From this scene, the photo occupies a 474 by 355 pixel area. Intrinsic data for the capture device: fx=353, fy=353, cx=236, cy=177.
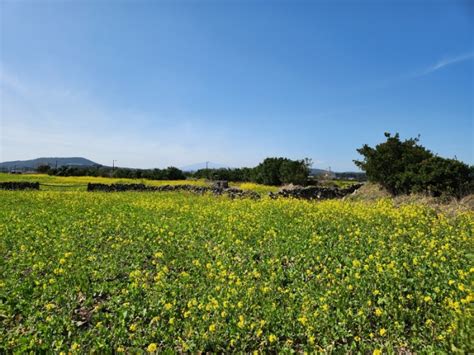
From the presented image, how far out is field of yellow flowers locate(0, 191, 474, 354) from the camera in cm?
421

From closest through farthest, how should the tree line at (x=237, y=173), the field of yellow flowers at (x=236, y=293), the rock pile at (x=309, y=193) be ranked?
the field of yellow flowers at (x=236, y=293)
the rock pile at (x=309, y=193)
the tree line at (x=237, y=173)

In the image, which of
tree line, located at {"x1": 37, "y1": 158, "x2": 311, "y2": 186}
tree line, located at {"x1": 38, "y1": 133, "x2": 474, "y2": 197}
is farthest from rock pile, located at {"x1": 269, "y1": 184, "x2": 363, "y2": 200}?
tree line, located at {"x1": 37, "y1": 158, "x2": 311, "y2": 186}

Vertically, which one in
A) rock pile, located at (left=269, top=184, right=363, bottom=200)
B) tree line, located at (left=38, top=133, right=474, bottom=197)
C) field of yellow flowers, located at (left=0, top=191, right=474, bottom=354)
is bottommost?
field of yellow flowers, located at (left=0, top=191, right=474, bottom=354)

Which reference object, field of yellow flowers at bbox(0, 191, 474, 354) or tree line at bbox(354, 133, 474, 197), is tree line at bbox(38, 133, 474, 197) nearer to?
tree line at bbox(354, 133, 474, 197)

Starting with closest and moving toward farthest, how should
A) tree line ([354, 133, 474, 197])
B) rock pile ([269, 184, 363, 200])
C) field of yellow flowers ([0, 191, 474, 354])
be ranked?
field of yellow flowers ([0, 191, 474, 354])
tree line ([354, 133, 474, 197])
rock pile ([269, 184, 363, 200])

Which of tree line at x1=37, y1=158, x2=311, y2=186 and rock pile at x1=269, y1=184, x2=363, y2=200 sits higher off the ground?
tree line at x1=37, y1=158, x2=311, y2=186

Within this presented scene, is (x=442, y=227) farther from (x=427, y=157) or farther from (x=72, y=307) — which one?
(x=427, y=157)

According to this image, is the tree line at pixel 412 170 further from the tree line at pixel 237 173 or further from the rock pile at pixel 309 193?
the tree line at pixel 237 173

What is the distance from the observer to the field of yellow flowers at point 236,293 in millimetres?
4211

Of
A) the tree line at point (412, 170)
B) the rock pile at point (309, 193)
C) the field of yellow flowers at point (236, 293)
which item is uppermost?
the tree line at point (412, 170)

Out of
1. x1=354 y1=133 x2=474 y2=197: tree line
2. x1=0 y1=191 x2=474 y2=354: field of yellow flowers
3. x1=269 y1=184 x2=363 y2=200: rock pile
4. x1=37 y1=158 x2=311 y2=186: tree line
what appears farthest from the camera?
x1=37 y1=158 x2=311 y2=186: tree line

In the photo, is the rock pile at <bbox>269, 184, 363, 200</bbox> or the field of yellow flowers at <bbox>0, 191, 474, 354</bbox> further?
the rock pile at <bbox>269, 184, 363, 200</bbox>

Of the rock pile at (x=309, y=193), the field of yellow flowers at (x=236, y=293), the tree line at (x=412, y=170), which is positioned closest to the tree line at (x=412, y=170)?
the tree line at (x=412, y=170)

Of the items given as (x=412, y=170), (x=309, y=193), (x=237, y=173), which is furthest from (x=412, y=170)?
(x=237, y=173)
